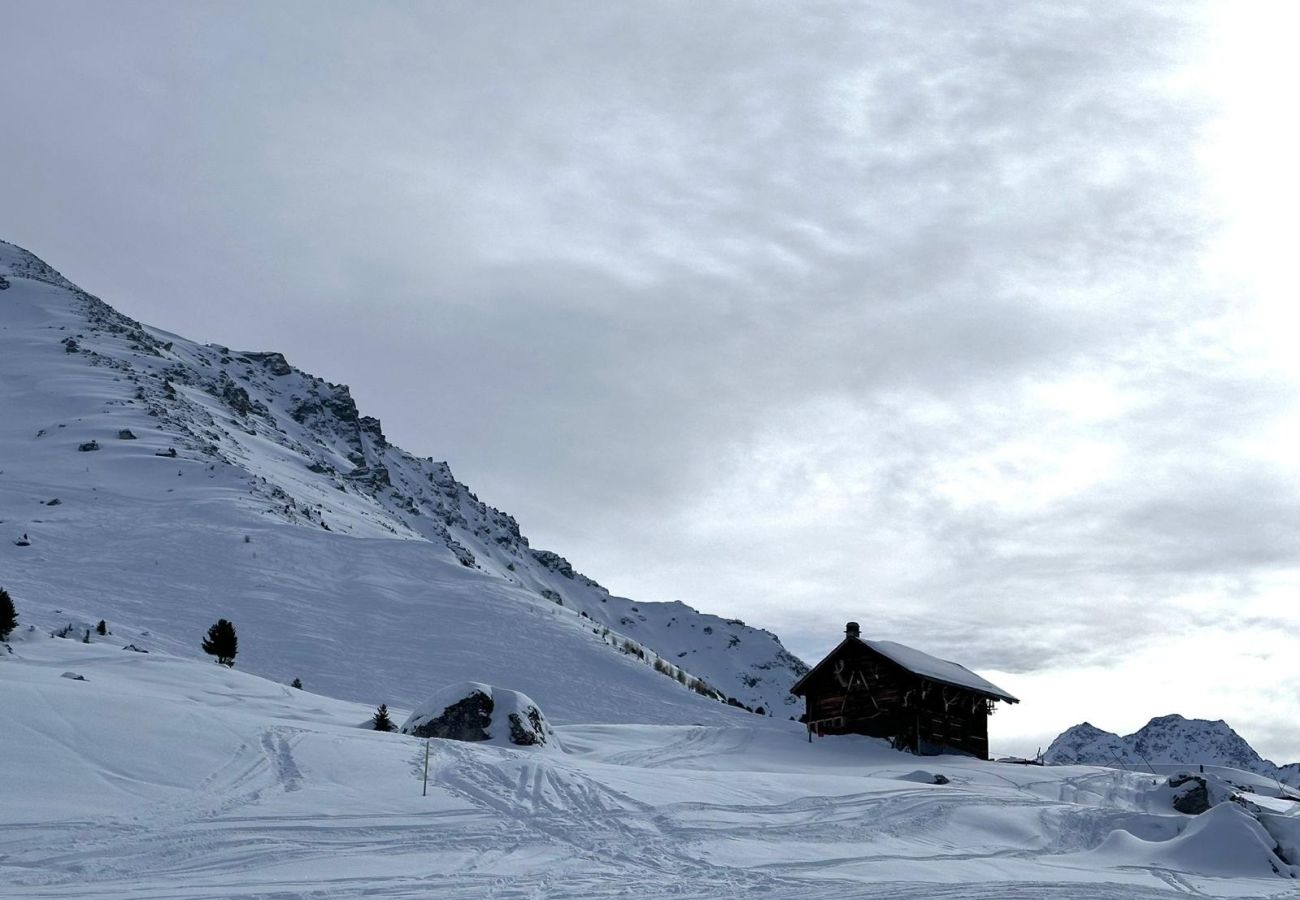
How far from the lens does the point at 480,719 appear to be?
24.5m

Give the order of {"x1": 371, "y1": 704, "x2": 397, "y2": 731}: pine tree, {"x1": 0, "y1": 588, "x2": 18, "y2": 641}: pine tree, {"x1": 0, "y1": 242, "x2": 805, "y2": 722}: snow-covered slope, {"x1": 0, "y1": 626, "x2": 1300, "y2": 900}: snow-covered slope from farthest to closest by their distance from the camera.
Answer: {"x1": 0, "y1": 242, "x2": 805, "y2": 722}: snow-covered slope, {"x1": 0, "y1": 588, "x2": 18, "y2": 641}: pine tree, {"x1": 371, "y1": 704, "x2": 397, "y2": 731}: pine tree, {"x1": 0, "y1": 626, "x2": 1300, "y2": 900}: snow-covered slope

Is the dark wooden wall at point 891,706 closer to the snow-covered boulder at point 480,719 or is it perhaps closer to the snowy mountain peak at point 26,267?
the snow-covered boulder at point 480,719

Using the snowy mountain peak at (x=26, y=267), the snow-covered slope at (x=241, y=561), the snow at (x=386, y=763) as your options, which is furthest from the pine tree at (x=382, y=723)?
the snowy mountain peak at (x=26, y=267)

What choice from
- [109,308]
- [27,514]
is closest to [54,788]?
[27,514]

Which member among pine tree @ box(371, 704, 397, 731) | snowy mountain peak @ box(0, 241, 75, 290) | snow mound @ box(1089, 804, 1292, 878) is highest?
snowy mountain peak @ box(0, 241, 75, 290)

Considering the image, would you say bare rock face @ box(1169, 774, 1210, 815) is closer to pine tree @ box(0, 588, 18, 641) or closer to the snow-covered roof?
the snow-covered roof

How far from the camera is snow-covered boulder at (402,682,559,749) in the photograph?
24.2 m

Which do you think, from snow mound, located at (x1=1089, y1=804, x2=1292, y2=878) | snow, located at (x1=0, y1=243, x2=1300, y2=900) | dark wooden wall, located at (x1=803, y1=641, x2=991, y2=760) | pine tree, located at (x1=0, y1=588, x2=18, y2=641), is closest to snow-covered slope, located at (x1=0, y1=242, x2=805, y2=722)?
snow, located at (x1=0, y1=243, x2=1300, y2=900)

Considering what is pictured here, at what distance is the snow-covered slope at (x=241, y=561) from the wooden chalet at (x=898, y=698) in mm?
4865

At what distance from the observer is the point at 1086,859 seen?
17281 mm

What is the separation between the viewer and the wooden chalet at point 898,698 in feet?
120

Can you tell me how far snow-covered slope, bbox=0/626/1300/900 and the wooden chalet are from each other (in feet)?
43.8

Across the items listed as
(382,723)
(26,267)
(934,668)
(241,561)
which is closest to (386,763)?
(382,723)

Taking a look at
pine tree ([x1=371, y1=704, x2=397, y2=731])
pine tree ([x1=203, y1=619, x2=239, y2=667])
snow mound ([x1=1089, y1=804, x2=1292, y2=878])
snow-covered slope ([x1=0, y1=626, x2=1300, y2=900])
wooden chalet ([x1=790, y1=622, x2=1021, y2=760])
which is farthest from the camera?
wooden chalet ([x1=790, y1=622, x2=1021, y2=760])
